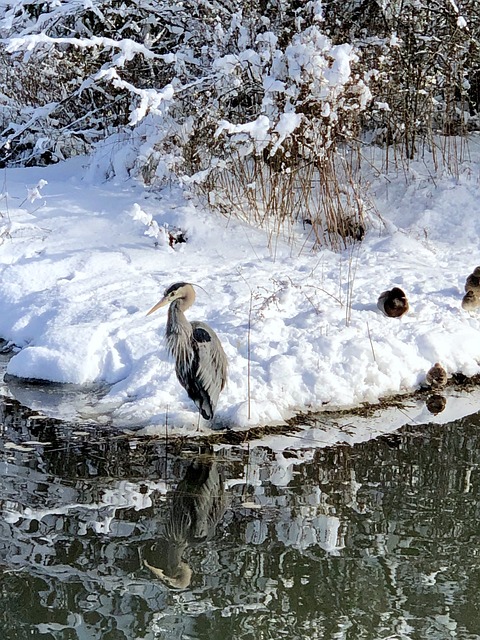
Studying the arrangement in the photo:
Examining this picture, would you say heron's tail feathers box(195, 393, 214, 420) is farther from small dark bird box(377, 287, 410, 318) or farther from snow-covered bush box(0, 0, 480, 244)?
snow-covered bush box(0, 0, 480, 244)

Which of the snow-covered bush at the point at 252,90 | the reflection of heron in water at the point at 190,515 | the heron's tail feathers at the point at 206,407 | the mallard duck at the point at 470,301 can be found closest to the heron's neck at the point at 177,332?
the heron's tail feathers at the point at 206,407

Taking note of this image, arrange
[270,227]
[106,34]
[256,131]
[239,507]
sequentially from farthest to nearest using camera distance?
[106,34]
[270,227]
[256,131]
[239,507]

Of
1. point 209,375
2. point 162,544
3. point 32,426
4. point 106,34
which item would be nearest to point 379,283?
point 209,375

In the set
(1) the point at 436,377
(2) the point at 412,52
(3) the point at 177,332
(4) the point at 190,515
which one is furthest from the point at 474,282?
(4) the point at 190,515

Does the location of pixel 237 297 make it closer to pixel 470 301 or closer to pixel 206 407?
pixel 206 407

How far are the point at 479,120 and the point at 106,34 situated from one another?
4676 mm

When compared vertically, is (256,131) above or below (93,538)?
above

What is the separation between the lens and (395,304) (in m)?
7.27

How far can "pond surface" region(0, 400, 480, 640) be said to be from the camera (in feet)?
12.3

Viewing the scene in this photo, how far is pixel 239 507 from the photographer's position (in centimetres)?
483

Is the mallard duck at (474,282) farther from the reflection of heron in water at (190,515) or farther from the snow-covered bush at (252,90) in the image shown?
the reflection of heron in water at (190,515)

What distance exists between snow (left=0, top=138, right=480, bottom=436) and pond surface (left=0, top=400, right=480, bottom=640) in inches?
17.7

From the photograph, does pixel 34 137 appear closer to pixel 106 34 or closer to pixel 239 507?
pixel 106 34

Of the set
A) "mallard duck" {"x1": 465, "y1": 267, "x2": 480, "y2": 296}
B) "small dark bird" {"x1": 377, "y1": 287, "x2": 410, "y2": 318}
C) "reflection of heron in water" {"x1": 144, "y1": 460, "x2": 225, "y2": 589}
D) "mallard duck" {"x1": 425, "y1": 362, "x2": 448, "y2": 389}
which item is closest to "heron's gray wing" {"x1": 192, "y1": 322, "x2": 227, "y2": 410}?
"reflection of heron in water" {"x1": 144, "y1": 460, "x2": 225, "y2": 589}
